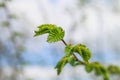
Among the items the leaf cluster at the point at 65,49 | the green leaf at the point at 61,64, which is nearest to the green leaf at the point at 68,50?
the leaf cluster at the point at 65,49

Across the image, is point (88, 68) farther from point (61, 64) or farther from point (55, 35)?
point (55, 35)

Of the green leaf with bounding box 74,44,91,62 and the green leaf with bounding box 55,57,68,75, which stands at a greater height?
the green leaf with bounding box 55,57,68,75

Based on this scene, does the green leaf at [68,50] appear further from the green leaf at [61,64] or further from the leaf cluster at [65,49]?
the green leaf at [61,64]

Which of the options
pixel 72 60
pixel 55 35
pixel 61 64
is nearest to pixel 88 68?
pixel 72 60

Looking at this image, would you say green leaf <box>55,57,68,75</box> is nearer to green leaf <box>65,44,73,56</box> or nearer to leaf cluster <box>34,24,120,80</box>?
leaf cluster <box>34,24,120,80</box>

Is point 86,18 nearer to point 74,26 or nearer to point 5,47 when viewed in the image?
point 74,26

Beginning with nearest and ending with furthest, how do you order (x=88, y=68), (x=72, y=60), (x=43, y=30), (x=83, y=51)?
(x=43, y=30) < (x=83, y=51) < (x=72, y=60) < (x=88, y=68)

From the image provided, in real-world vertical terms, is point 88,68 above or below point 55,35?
above

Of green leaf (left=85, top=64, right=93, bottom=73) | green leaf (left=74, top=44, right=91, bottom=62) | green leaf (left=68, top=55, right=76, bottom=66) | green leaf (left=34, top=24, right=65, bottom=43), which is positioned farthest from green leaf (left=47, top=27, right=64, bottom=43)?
green leaf (left=85, top=64, right=93, bottom=73)

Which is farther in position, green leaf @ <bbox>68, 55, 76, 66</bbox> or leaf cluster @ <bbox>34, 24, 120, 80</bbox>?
green leaf @ <bbox>68, 55, 76, 66</bbox>
